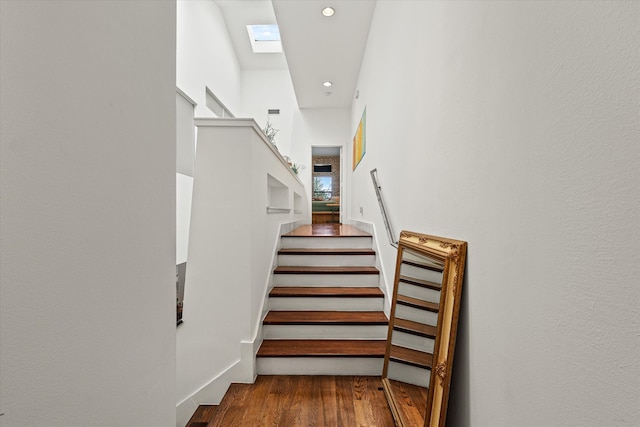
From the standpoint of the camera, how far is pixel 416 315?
5.44 ft

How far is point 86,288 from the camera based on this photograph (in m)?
0.69

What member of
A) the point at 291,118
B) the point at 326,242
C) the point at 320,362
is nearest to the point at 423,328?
the point at 320,362

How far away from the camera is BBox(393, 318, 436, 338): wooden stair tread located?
1410 mm

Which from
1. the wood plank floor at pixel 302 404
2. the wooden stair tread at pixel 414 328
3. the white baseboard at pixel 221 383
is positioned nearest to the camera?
the wooden stair tread at pixel 414 328

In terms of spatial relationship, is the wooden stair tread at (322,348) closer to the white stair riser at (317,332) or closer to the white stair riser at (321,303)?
the white stair riser at (317,332)

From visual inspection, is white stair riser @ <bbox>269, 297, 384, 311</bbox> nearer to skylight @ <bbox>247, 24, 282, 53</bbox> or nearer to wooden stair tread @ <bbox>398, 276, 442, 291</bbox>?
wooden stair tread @ <bbox>398, 276, 442, 291</bbox>

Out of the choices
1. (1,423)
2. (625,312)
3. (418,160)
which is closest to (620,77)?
(625,312)

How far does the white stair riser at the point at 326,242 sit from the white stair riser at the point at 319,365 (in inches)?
57.5

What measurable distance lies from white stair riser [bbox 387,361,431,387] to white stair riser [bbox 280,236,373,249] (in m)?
1.78

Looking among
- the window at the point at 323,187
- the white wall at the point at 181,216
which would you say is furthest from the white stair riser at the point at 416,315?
the window at the point at 323,187

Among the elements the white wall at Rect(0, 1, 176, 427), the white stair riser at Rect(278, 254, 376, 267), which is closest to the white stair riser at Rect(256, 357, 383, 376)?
the white stair riser at Rect(278, 254, 376, 267)

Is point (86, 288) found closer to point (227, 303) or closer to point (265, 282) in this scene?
point (227, 303)

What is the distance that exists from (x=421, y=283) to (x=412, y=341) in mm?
299

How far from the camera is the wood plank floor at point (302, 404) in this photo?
175 centimetres
